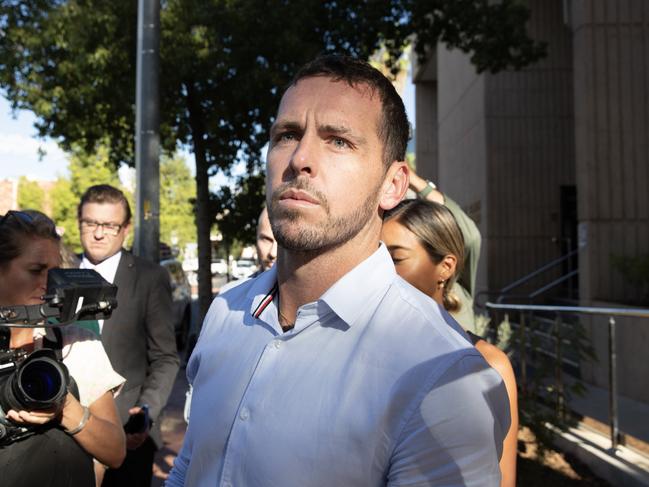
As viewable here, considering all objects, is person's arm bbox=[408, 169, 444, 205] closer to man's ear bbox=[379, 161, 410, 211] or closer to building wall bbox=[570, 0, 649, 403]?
man's ear bbox=[379, 161, 410, 211]

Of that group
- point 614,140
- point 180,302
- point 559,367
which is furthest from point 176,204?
point 559,367

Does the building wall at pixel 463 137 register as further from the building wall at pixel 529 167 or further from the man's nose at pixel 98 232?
the man's nose at pixel 98 232

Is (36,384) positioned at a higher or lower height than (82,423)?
higher

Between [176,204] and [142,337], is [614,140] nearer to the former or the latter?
[142,337]

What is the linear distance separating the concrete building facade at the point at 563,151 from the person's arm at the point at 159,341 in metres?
3.45

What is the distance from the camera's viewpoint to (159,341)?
381 cm

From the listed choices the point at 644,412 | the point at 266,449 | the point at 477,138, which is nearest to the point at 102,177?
the point at 477,138

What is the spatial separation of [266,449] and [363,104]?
32.3 inches

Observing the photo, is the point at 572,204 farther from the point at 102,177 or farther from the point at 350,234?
the point at 102,177

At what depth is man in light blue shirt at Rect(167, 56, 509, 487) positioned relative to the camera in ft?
4.34

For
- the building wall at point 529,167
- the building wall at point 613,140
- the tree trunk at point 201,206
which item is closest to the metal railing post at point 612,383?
the building wall at point 613,140

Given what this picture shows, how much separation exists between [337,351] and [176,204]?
60431 millimetres

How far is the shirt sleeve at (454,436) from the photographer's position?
1.30 meters

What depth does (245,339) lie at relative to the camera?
1.73 metres
